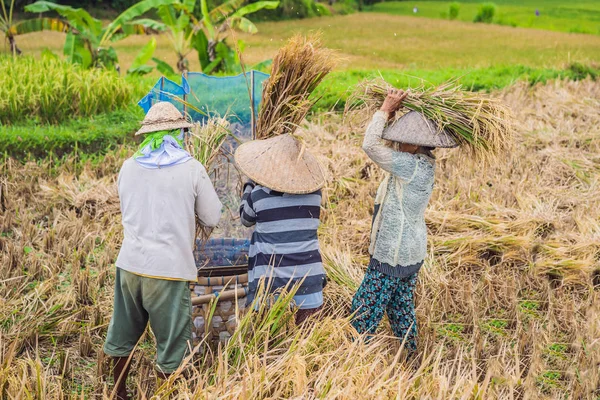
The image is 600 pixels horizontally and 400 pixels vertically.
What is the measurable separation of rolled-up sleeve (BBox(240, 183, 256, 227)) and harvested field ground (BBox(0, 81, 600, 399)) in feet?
1.46

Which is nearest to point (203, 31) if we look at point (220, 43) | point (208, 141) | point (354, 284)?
point (220, 43)

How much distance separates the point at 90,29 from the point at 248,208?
22.6 ft

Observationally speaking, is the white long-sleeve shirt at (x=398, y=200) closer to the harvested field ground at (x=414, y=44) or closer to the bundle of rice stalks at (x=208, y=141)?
the bundle of rice stalks at (x=208, y=141)

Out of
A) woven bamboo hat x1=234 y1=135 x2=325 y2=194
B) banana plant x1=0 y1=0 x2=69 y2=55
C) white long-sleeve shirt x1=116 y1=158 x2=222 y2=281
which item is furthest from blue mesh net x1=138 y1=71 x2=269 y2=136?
banana plant x1=0 y1=0 x2=69 y2=55

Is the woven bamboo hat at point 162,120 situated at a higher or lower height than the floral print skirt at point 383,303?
higher

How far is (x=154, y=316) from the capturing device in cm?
255

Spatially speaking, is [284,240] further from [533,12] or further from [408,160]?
[533,12]

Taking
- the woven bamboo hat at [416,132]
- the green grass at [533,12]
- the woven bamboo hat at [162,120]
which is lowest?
the woven bamboo hat at [416,132]

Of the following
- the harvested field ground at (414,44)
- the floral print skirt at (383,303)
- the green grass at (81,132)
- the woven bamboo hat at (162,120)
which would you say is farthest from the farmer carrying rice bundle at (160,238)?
the harvested field ground at (414,44)

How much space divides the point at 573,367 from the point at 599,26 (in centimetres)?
1687

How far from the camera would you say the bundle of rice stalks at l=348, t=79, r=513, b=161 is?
293cm

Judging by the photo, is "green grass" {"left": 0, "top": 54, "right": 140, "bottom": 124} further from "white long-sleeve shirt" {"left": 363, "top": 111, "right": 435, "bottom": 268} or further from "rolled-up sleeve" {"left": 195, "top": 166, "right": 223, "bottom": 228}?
"white long-sleeve shirt" {"left": 363, "top": 111, "right": 435, "bottom": 268}

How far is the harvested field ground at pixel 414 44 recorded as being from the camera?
11703mm

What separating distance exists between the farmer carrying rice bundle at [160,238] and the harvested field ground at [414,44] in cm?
774
